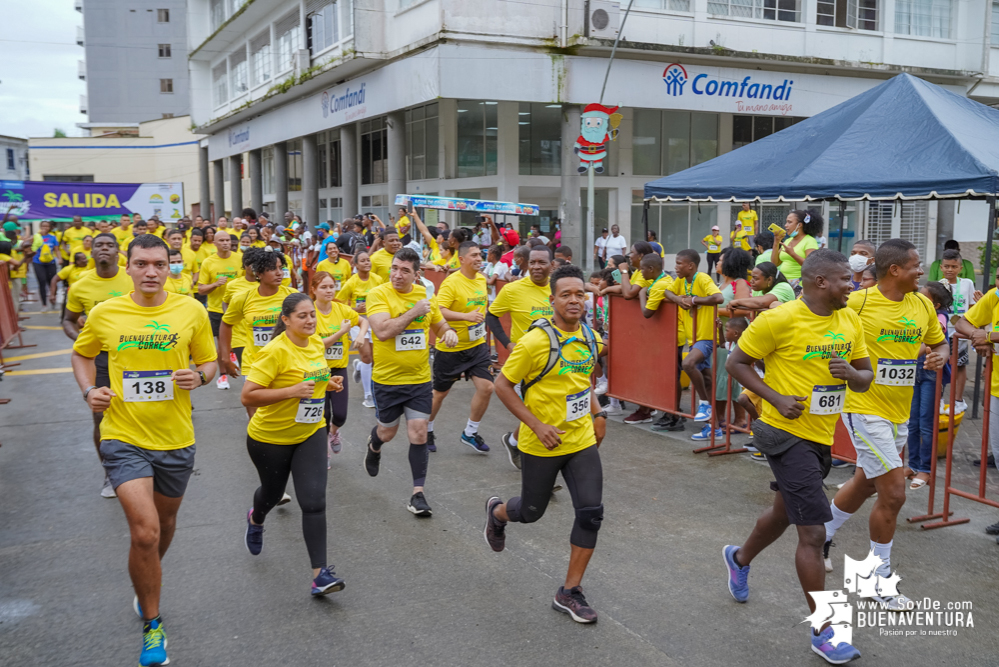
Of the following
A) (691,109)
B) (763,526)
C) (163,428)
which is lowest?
(763,526)

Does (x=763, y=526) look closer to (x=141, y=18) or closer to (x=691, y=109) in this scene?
(x=691, y=109)

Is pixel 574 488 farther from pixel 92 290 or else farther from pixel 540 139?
pixel 540 139

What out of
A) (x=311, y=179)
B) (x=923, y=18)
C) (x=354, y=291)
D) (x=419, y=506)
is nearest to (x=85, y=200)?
(x=311, y=179)

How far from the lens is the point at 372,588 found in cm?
495

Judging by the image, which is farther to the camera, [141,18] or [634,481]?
[141,18]

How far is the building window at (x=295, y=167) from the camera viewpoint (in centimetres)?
4133

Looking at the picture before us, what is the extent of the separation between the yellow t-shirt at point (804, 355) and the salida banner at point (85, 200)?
28608mm

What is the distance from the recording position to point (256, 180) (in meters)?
42.2

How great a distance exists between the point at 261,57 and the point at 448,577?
37.0m

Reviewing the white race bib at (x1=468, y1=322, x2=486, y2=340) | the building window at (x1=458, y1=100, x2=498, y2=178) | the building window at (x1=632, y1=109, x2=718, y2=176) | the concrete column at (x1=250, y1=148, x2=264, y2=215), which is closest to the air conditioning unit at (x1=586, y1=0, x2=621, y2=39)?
the building window at (x1=458, y1=100, x2=498, y2=178)

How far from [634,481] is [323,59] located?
25.3 meters

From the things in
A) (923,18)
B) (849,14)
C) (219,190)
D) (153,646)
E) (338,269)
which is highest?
(923,18)

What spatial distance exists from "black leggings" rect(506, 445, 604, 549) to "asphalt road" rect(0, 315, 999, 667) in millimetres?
511

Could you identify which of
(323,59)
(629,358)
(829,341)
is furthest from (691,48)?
(829,341)
